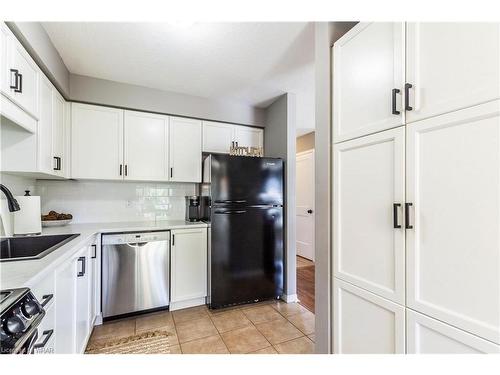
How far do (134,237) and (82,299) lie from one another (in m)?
0.70

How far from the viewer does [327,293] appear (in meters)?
1.43

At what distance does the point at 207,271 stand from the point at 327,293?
1.54m

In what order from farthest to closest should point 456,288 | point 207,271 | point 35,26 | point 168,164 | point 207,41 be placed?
point 168,164, point 207,271, point 207,41, point 35,26, point 456,288

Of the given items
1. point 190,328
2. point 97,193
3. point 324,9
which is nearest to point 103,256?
point 97,193

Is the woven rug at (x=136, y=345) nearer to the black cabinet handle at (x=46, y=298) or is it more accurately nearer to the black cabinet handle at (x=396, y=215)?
the black cabinet handle at (x=46, y=298)

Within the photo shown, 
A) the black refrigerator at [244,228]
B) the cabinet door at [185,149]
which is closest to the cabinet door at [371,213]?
the black refrigerator at [244,228]

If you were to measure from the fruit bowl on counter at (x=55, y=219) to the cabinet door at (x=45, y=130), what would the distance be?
545mm

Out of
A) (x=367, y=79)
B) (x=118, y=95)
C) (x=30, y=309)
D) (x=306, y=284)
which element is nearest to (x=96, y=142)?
(x=118, y=95)

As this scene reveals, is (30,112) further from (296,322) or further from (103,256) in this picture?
(296,322)

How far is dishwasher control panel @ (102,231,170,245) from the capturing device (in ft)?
7.30

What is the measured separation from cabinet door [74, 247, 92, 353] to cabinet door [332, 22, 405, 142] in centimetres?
195

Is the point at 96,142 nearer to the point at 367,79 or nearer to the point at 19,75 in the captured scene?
the point at 19,75

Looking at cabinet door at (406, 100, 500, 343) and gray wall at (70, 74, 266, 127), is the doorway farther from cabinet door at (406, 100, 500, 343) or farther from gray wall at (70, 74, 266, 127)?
cabinet door at (406, 100, 500, 343)

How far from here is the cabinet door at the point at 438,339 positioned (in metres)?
0.76
